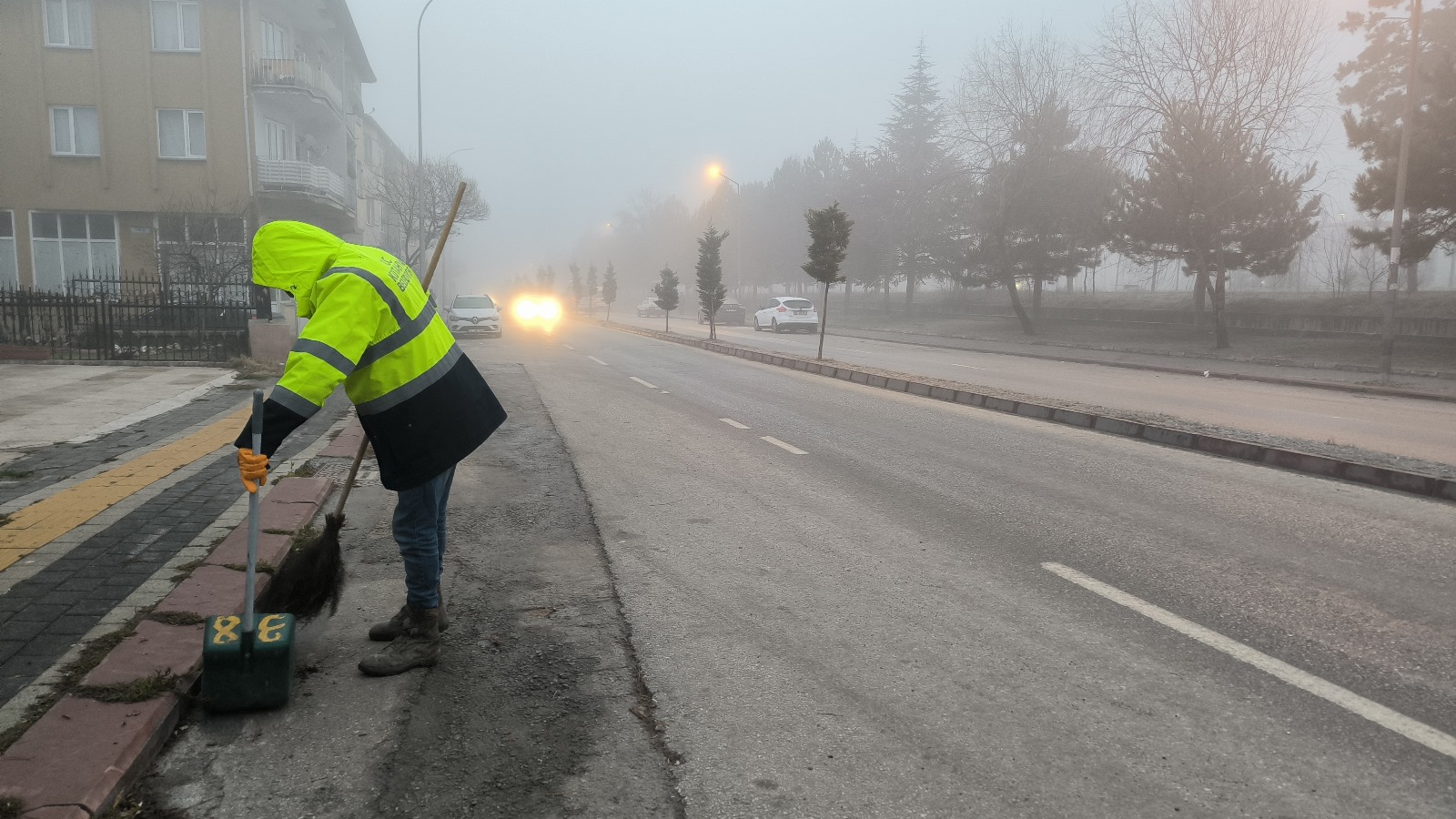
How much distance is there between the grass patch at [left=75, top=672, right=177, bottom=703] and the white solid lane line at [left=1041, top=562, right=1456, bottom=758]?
13.1ft

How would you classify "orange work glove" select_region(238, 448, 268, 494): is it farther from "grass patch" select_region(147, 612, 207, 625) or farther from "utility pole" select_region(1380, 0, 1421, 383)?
"utility pole" select_region(1380, 0, 1421, 383)

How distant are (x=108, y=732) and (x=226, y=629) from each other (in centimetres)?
49

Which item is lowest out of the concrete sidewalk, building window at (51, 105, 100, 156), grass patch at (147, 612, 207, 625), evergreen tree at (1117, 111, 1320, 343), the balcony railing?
grass patch at (147, 612, 207, 625)

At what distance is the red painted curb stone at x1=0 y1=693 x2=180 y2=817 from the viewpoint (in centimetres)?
272

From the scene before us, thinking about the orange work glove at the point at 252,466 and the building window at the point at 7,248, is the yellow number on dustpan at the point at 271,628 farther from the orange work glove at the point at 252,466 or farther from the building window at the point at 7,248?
the building window at the point at 7,248

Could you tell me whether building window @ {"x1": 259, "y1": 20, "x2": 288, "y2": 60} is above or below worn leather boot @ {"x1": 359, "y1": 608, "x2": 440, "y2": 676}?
above

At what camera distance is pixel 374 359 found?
12.0ft

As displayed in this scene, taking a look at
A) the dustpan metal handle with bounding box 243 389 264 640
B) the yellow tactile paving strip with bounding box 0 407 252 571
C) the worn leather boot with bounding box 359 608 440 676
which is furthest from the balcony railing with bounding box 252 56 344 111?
the dustpan metal handle with bounding box 243 389 264 640

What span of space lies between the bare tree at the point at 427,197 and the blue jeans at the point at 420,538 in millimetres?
39864

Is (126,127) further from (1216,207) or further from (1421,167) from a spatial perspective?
(1421,167)

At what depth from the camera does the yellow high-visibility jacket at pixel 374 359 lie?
3.38 meters

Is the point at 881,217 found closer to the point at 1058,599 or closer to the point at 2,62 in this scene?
the point at 2,62

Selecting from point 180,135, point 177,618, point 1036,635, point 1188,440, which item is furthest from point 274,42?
point 1036,635

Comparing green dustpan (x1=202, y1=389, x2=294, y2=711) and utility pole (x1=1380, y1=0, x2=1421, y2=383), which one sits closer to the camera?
green dustpan (x1=202, y1=389, x2=294, y2=711)
